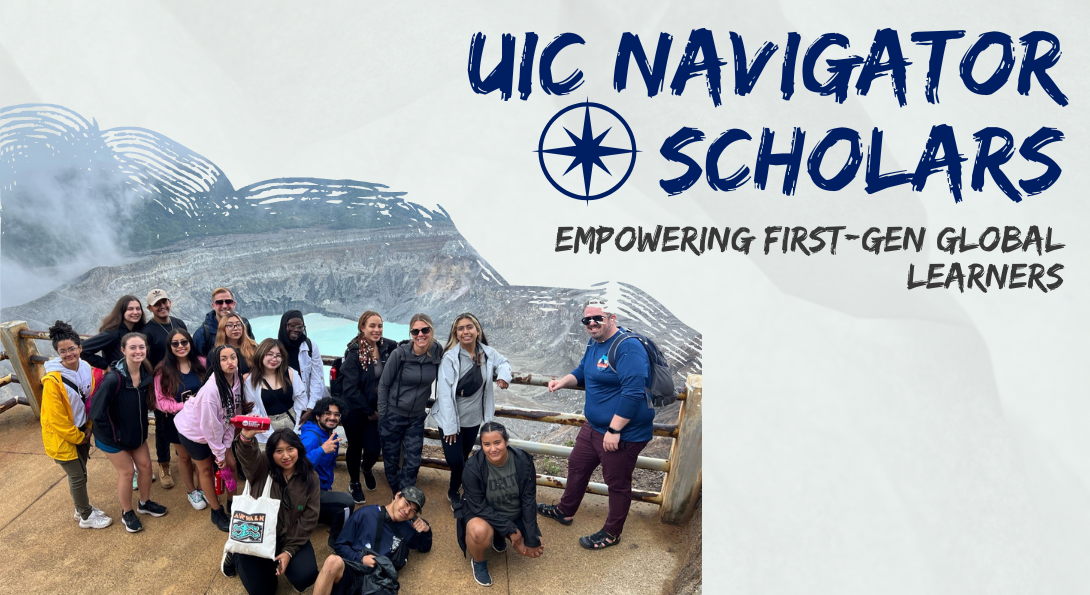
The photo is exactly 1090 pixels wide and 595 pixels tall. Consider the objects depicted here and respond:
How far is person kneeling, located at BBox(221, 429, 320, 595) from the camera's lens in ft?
10.6

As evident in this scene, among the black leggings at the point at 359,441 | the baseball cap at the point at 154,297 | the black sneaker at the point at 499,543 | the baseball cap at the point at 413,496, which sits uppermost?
the baseball cap at the point at 154,297

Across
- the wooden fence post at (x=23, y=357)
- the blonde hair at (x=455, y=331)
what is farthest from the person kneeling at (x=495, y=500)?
the wooden fence post at (x=23, y=357)

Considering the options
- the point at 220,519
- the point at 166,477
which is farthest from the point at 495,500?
the point at 166,477

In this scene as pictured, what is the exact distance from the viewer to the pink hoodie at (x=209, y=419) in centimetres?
350

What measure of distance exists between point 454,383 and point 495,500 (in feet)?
2.31

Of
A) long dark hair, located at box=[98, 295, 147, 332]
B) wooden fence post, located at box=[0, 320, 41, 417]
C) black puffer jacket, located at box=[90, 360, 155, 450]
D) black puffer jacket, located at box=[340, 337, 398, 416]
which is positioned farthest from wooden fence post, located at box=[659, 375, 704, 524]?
wooden fence post, located at box=[0, 320, 41, 417]

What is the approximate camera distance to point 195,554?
3646mm

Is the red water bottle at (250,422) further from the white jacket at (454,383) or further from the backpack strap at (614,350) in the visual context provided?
the backpack strap at (614,350)

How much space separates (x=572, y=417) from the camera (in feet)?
13.0

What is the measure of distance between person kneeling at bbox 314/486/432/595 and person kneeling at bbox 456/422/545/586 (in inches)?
10.7

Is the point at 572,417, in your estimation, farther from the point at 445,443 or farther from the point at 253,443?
the point at 253,443

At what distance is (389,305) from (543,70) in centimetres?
860

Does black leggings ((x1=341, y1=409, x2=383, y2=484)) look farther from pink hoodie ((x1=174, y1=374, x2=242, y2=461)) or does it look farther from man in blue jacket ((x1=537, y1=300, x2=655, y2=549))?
man in blue jacket ((x1=537, y1=300, x2=655, y2=549))

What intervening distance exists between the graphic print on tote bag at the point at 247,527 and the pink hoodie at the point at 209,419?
22.7 inches
